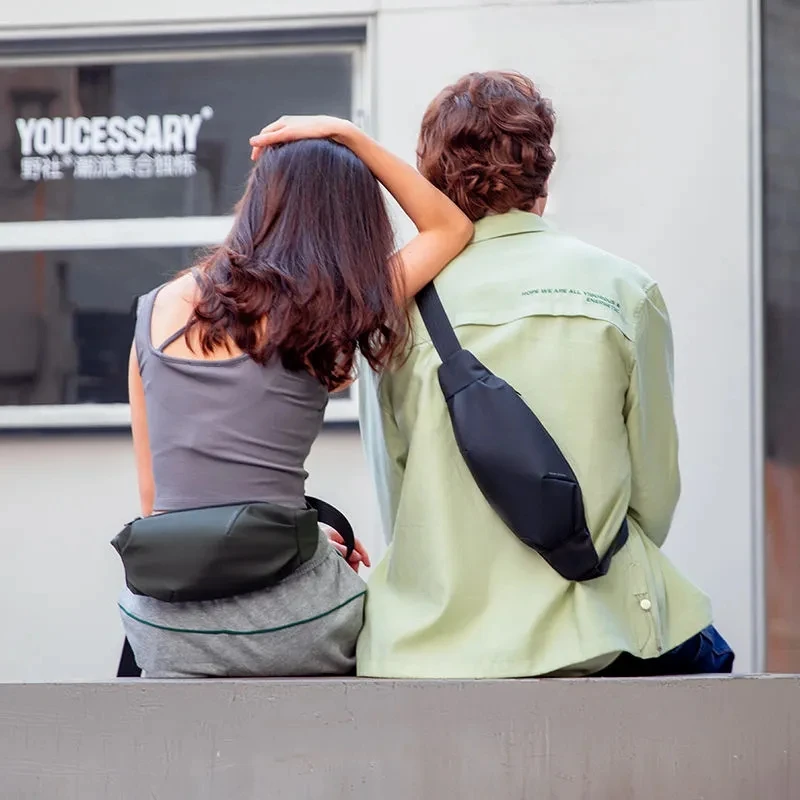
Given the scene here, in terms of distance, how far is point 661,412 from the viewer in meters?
2.51

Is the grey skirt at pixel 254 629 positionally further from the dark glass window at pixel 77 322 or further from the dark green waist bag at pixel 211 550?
the dark glass window at pixel 77 322

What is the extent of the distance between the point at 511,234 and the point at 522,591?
71 cm

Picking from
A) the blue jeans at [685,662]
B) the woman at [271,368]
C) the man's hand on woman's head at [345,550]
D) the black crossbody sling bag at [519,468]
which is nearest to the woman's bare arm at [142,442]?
the woman at [271,368]

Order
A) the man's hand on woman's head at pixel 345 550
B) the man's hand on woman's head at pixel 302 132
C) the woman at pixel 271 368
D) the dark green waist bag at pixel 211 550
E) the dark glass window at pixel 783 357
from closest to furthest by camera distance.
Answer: the dark green waist bag at pixel 211 550, the woman at pixel 271 368, the man's hand on woman's head at pixel 302 132, the man's hand on woman's head at pixel 345 550, the dark glass window at pixel 783 357

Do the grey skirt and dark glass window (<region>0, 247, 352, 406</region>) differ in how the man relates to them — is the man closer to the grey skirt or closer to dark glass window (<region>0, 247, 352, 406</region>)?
the grey skirt

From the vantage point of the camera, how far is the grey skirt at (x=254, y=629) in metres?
2.30

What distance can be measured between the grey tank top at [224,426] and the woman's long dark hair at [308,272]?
44 millimetres

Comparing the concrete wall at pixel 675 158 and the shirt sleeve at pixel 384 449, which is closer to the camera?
the shirt sleeve at pixel 384 449

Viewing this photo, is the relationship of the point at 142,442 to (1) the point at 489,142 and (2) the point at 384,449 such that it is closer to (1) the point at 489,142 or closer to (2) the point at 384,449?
(2) the point at 384,449

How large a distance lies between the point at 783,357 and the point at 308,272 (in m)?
2.41

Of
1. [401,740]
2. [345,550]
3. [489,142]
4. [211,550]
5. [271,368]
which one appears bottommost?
[401,740]

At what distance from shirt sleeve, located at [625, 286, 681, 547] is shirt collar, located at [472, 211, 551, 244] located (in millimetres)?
276

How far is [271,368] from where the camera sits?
7.61 ft

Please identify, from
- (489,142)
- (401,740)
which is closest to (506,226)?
(489,142)
